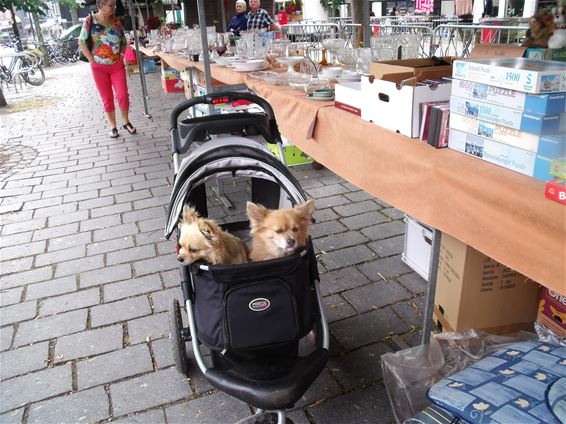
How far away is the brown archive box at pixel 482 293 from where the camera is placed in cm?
221

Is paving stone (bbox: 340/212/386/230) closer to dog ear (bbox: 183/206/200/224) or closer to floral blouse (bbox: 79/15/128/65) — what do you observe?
dog ear (bbox: 183/206/200/224)

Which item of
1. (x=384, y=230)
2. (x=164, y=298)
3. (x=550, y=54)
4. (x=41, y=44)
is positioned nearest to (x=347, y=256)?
(x=384, y=230)

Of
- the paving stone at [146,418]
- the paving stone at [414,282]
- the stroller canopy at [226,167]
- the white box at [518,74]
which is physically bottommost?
the paving stone at [146,418]

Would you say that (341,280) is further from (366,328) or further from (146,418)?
(146,418)

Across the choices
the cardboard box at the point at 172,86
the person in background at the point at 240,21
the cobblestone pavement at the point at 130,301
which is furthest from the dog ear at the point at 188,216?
the cardboard box at the point at 172,86

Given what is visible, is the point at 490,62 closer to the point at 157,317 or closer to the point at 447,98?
the point at 447,98

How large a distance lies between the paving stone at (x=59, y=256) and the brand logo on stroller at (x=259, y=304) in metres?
2.36

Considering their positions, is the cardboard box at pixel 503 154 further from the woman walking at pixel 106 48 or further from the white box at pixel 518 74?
the woman walking at pixel 106 48

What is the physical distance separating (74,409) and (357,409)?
133cm

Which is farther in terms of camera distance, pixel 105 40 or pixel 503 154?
pixel 105 40

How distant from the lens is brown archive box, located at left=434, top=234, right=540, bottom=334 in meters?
2.21

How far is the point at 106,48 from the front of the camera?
632 centimetres

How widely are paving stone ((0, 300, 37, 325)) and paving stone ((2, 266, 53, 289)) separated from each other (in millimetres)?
294

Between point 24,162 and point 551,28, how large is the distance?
6.39 m
